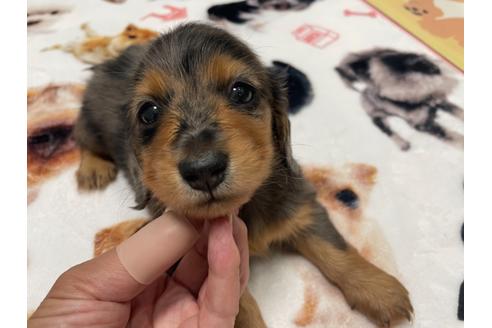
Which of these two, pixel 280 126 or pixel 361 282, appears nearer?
pixel 280 126

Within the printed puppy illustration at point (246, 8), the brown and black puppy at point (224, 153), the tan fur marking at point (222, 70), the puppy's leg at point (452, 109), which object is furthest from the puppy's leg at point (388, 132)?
the tan fur marking at point (222, 70)

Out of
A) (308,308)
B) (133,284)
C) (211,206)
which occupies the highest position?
(211,206)

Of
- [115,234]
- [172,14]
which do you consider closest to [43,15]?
[172,14]

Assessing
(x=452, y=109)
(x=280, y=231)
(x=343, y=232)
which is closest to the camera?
(x=280, y=231)

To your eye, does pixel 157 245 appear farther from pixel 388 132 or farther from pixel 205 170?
pixel 388 132

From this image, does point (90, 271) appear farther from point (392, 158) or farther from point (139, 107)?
point (392, 158)

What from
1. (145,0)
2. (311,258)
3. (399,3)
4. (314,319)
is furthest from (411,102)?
(145,0)
